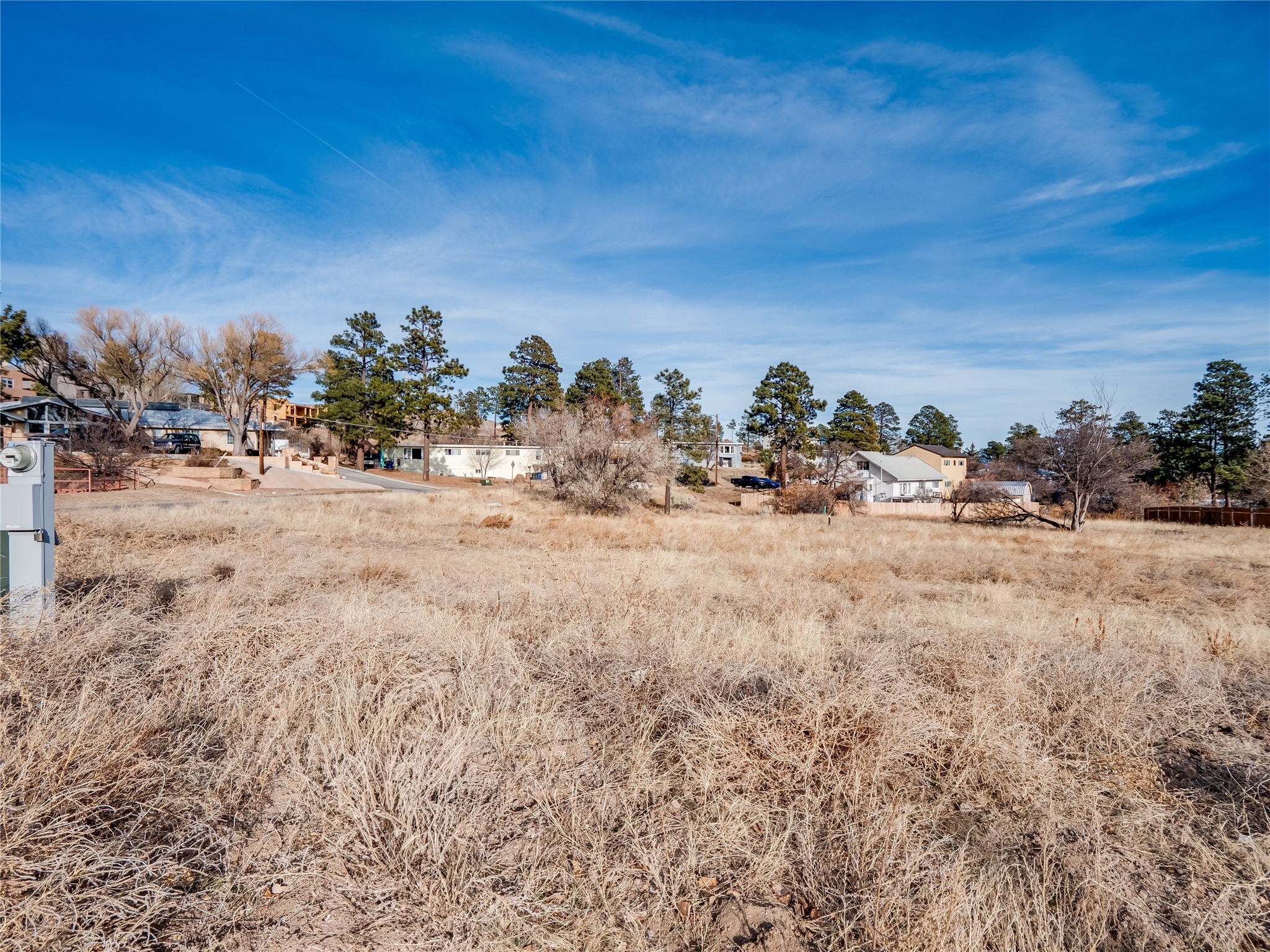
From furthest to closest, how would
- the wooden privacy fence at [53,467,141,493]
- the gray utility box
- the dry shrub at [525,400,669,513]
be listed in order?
the dry shrub at [525,400,669,513] → the wooden privacy fence at [53,467,141,493] → the gray utility box

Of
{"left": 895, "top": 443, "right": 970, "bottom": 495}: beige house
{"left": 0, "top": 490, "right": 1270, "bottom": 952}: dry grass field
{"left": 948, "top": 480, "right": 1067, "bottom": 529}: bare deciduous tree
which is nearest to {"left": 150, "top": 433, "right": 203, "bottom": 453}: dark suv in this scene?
{"left": 0, "top": 490, "right": 1270, "bottom": 952}: dry grass field

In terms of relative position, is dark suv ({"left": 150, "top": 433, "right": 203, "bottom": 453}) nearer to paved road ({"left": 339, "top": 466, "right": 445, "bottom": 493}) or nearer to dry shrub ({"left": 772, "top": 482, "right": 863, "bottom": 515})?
paved road ({"left": 339, "top": 466, "right": 445, "bottom": 493})

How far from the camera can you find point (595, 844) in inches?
101

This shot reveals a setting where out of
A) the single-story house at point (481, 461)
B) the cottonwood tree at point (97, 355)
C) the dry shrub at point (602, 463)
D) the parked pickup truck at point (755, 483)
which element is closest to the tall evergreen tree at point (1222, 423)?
the parked pickup truck at point (755, 483)

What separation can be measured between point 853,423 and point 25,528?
61.7m

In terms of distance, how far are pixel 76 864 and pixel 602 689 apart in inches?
108

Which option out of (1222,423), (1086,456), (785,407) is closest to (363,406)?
(785,407)

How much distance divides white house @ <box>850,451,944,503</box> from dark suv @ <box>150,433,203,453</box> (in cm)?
5667

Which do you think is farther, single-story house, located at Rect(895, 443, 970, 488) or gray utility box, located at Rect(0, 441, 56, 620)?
single-story house, located at Rect(895, 443, 970, 488)

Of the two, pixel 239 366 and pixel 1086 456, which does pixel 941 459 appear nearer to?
pixel 1086 456

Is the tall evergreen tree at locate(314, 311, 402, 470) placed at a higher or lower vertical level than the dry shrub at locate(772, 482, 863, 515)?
higher

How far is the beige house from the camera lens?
207 ft

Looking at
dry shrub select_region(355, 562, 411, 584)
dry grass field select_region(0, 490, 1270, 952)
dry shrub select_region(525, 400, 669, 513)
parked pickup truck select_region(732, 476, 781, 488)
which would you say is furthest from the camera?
parked pickup truck select_region(732, 476, 781, 488)

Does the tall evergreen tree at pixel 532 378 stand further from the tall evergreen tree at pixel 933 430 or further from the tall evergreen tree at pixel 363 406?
the tall evergreen tree at pixel 933 430
